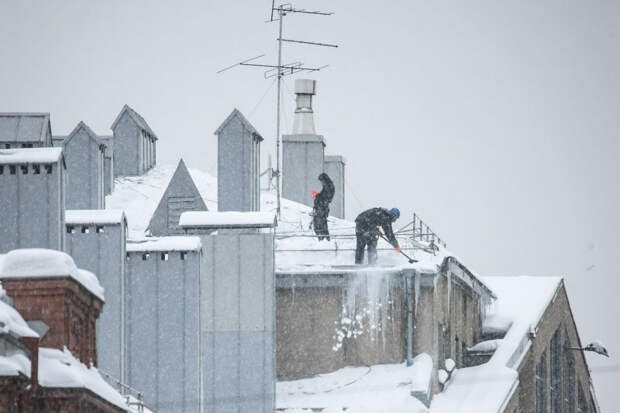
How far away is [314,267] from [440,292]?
381cm

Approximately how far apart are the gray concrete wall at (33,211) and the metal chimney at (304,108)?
28344 millimetres

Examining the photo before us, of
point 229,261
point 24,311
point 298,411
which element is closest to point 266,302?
point 229,261

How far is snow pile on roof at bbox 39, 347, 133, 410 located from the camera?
19078 mm

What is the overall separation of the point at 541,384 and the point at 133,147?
604 inches

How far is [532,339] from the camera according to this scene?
53531 mm

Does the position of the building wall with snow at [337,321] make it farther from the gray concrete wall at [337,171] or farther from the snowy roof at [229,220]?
the gray concrete wall at [337,171]

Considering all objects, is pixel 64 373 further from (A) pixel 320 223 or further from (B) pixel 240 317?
(A) pixel 320 223

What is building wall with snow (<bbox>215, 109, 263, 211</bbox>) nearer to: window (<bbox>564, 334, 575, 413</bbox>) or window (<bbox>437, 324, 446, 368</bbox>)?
window (<bbox>437, 324, 446, 368</bbox>)

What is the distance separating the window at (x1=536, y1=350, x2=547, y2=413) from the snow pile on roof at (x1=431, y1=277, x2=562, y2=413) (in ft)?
5.26

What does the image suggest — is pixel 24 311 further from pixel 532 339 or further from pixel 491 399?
pixel 532 339

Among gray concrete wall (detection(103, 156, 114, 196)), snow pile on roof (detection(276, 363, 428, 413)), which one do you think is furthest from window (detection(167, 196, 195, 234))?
snow pile on roof (detection(276, 363, 428, 413))

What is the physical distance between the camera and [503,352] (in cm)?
5066

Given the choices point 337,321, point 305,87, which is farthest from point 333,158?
point 337,321

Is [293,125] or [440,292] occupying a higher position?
[293,125]
